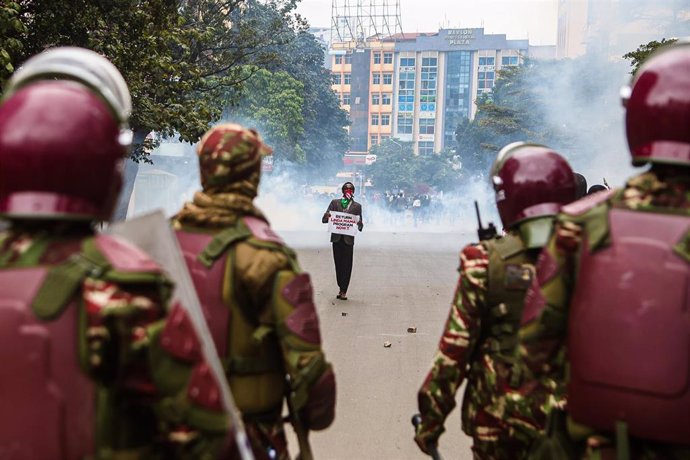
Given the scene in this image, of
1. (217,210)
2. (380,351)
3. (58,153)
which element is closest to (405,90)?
(380,351)

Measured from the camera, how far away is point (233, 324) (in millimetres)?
3049

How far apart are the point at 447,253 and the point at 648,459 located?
23.2 meters

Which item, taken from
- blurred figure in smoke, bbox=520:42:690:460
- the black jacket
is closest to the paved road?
the black jacket

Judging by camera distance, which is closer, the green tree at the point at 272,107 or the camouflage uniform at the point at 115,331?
the camouflage uniform at the point at 115,331

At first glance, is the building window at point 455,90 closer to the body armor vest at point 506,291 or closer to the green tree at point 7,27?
the green tree at point 7,27

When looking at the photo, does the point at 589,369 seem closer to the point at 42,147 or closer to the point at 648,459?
the point at 648,459

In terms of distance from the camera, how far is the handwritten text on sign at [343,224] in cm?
1302

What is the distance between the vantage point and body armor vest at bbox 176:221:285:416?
304 cm

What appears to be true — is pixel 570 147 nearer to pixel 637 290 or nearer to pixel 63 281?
pixel 637 290

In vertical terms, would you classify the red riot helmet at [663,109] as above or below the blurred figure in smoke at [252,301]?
above

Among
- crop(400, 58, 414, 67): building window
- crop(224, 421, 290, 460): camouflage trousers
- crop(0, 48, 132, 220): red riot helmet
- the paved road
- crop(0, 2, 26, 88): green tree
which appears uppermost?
crop(400, 58, 414, 67): building window

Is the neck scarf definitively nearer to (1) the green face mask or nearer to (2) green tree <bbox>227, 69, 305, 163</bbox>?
(1) the green face mask

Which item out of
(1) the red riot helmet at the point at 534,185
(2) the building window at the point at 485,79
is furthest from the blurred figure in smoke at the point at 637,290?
(2) the building window at the point at 485,79

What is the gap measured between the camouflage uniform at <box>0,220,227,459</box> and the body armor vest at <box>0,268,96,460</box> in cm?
2
